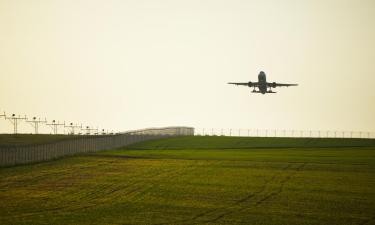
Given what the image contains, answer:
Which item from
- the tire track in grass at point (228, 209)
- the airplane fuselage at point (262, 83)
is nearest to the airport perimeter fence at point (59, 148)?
the airplane fuselage at point (262, 83)

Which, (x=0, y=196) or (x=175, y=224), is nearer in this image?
(x=175, y=224)

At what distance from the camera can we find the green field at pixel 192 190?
4694 cm

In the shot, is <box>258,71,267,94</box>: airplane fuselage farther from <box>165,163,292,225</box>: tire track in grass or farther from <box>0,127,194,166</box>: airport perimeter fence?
<box>165,163,292,225</box>: tire track in grass

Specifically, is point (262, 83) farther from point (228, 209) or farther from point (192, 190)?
point (228, 209)

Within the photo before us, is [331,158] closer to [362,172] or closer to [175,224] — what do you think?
[362,172]

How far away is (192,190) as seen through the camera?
195 feet

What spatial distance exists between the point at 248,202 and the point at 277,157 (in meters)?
40.0

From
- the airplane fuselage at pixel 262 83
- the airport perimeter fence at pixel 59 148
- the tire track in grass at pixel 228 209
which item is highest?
the airplane fuselage at pixel 262 83

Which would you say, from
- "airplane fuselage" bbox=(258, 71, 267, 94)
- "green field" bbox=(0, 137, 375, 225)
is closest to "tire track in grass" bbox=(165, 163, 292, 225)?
"green field" bbox=(0, 137, 375, 225)

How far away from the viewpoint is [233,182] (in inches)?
2542

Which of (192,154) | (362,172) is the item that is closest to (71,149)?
(192,154)

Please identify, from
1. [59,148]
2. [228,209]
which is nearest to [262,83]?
[59,148]

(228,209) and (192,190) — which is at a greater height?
(192,190)

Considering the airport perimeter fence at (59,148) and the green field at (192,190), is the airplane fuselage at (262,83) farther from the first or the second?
the green field at (192,190)
